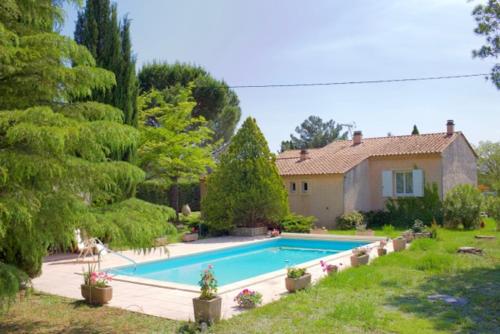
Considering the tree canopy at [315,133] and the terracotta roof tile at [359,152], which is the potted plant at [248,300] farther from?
the tree canopy at [315,133]

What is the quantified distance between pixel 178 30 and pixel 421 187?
1520 cm

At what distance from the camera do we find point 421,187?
24.9 metres

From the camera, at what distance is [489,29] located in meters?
11.8

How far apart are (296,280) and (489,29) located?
26.6ft

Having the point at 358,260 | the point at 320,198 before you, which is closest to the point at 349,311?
the point at 358,260

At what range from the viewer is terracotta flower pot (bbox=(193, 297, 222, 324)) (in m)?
7.50

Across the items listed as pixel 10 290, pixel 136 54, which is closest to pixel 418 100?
pixel 136 54

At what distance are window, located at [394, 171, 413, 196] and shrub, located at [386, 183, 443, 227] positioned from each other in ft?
3.12

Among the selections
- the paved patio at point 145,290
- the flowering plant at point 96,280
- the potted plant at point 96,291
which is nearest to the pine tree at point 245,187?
the paved patio at point 145,290

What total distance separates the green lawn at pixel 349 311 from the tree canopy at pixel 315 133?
215 feet

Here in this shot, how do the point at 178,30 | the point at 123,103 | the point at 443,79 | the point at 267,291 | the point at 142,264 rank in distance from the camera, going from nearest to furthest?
the point at 267,291 → the point at 142,264 → the point at 123,103 → the point at 178,30 → the point at 443,79

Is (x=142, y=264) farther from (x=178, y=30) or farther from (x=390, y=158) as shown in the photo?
(x=390, y=158)

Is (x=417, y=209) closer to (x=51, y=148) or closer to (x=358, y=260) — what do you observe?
(x=358, y=260)

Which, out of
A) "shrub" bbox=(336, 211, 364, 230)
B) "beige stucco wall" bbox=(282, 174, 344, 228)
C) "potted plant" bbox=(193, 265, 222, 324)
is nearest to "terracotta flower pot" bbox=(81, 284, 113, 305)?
"potted plant" bbox=(193, 265, 222, 324)
